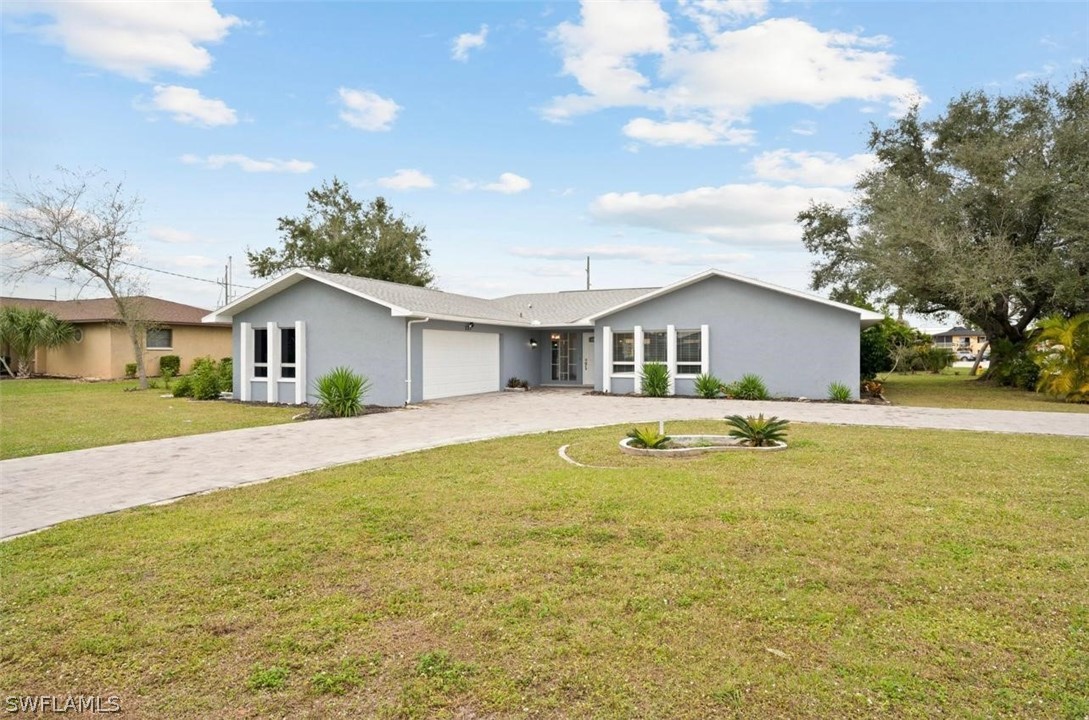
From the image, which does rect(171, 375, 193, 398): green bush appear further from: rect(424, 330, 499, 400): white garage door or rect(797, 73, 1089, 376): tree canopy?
rect(797, 73, 1089, 376): tree canopy

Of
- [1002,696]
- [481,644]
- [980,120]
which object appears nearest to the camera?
[1002,696]

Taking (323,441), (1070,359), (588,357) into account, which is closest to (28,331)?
(588,357)

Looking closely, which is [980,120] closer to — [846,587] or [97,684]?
[846,587]

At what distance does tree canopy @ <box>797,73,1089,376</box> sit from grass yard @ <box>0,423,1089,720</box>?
16028 mm

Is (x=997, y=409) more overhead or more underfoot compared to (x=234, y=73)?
more underfoot

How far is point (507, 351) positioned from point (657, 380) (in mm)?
5692

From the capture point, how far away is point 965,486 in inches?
266

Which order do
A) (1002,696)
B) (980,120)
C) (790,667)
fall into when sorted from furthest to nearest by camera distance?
(980,120)
(790,667)
(1002,696)

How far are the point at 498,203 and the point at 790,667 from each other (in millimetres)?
21780

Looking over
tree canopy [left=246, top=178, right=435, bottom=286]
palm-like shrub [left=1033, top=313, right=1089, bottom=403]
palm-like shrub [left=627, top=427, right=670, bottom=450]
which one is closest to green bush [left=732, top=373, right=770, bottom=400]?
palm-like shrub [left=1033, top=313, right=1089, bottom=403]

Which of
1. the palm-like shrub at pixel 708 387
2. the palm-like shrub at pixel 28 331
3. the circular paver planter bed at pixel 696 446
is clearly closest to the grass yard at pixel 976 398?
the palm-like shrub at pixel 708 387

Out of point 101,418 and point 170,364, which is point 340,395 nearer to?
point 101,418

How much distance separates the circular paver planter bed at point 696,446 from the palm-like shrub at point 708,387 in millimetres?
8734

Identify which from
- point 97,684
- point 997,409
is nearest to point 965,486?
point 97,684
